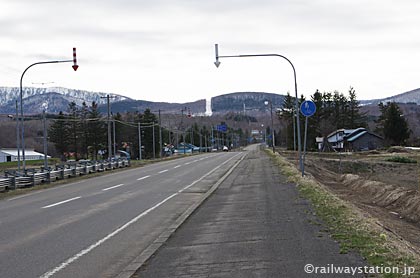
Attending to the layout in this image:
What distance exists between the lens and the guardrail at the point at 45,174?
2559 cm

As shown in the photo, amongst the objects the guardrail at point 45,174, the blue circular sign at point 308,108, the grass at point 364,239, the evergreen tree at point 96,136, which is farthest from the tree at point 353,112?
the grass at point 364,239

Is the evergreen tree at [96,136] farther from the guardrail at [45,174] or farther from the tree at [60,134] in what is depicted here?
the guardrail at [45,174]

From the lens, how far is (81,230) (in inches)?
454

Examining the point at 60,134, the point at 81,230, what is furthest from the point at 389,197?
the point at 60,134

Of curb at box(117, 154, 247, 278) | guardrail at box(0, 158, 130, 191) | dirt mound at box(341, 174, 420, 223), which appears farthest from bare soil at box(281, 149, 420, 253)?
guardrail at box(0, 158, 130, 191)

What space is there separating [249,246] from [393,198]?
52.1ft

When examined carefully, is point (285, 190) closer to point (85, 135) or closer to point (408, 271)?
point (408, 271)

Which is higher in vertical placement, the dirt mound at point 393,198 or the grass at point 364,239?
the grass at point 364,239

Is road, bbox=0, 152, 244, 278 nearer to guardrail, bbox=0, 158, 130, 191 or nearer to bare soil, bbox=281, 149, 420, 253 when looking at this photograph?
bare soil, bbox=281, 149, 420, 253

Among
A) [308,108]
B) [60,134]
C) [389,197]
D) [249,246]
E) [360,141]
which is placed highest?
[60,134]

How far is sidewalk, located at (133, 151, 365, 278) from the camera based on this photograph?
7.03m

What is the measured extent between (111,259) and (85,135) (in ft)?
303

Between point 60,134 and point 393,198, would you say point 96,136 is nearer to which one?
point 60,134

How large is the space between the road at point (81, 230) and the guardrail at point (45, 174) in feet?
18.2
